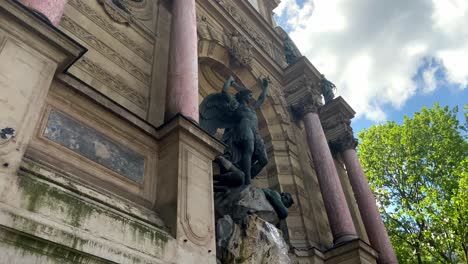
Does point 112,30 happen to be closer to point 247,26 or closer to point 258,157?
point 258,157

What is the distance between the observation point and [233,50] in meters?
10.1

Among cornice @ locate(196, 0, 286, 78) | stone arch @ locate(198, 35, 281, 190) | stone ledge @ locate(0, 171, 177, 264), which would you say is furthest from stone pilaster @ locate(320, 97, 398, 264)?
stone ledge @ locate(0, 171, 177, 264)

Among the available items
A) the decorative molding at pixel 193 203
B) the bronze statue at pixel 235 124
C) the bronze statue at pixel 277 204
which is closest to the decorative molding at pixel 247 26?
the bronze statue at pixel 235 124

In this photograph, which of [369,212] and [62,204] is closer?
[62,204]

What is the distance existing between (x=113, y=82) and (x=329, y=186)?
18.2 feet

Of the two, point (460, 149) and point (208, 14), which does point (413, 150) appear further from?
point (208, 14)

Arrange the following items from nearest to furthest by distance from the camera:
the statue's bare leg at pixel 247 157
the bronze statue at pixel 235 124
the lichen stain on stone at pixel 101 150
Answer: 1. the lichen stain on stone at pixel 101 150
2. the statue's bare leg at pixel 247 157
3. the bronze statue at pixel 235 124

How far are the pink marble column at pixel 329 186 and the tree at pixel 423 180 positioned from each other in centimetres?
611

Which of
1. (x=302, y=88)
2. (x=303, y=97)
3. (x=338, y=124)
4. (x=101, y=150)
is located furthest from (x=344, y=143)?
(x=101, y=150)

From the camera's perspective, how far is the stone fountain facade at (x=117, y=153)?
123 inches

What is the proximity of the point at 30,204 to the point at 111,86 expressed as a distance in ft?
10.2

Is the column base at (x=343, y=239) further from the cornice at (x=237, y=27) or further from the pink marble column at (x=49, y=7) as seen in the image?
the pink marble column at (x=49, y=7)

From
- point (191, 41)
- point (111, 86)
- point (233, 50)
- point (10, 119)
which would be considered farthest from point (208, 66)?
point (10, 119)

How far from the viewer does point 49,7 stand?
432cm
